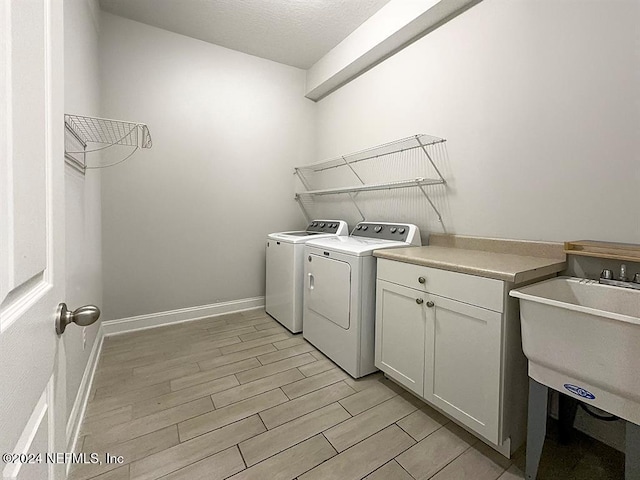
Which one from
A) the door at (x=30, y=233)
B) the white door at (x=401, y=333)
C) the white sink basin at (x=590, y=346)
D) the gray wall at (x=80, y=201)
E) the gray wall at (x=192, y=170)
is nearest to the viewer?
the door at (x=30, y=233)

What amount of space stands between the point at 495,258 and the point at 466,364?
578mm

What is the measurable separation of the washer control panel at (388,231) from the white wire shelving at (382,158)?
0.74 ft

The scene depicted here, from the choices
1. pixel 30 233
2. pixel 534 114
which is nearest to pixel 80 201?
pixel 30 233

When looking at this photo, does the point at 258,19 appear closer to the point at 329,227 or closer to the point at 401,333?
the point at 329,227

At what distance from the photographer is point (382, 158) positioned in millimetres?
2580

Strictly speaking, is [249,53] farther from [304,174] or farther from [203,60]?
[304,174]

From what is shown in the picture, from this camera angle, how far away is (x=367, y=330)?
6.17 feet

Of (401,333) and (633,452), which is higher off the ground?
(401,333)

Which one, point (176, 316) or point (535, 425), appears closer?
point (535, 425)

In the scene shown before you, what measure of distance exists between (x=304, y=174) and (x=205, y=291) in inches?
67.7

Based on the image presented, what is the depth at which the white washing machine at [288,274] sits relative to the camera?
8.15 feet

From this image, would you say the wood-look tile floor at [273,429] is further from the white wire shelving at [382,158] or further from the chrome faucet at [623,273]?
the white wire shelving at [382,158]

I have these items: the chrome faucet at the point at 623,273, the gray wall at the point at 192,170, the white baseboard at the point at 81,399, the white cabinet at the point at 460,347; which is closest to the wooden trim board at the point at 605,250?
the chrome faucet at the point at 623,273

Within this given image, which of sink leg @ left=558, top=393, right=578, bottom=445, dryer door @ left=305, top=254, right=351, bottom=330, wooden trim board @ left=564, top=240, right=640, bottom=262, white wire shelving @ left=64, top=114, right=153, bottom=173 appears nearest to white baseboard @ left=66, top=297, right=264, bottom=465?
dryer door @ left=305, top=254, right=351, bottom=330
